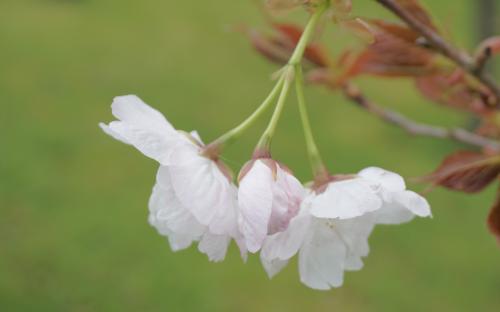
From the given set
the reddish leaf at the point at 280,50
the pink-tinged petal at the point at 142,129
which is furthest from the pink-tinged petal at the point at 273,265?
the reddish leaf at the point at 280,50

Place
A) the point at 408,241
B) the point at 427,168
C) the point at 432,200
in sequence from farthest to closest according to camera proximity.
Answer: the point at 427,168, the point at 432,200, the point at 408,241

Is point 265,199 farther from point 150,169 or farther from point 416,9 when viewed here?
point 150,169

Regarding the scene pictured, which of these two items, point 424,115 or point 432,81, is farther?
point 424,115

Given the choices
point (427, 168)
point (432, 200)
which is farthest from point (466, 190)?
point (427, 168)

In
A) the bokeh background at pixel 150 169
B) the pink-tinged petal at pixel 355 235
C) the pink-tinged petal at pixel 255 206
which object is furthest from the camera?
the bokeh background at pixel 150 169

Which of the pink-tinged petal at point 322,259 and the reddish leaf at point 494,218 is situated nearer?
the pink-tinged petal at point 322,259

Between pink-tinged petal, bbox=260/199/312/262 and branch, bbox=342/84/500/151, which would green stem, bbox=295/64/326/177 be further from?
branch, bbox=342/84/500/151

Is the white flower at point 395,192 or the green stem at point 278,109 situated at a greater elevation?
the green stem at point 278,109

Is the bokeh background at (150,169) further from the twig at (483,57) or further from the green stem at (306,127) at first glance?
the green stem at (306,127)

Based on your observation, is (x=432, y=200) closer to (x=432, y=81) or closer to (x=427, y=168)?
(x=427, y=168)
